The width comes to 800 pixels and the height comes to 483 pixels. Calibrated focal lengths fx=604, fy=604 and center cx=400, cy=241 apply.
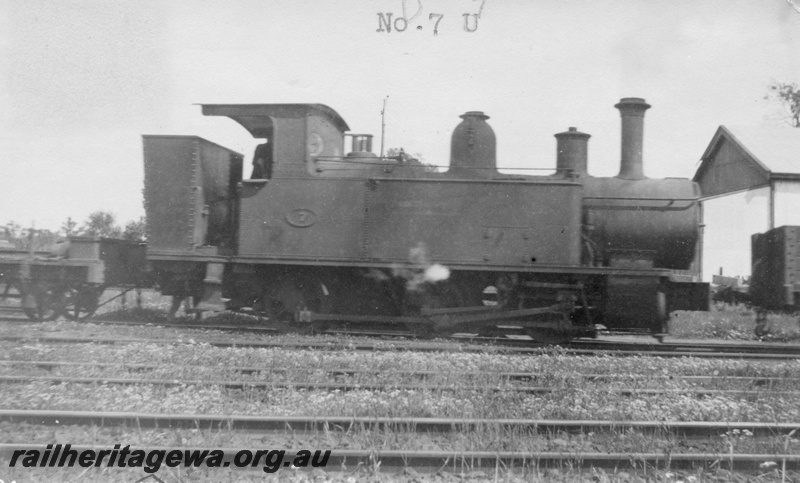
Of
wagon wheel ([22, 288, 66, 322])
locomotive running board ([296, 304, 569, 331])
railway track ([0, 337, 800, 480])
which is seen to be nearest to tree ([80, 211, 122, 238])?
wagon wheel ([22, 288, 66, 322])

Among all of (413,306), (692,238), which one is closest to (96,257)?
(413,306)

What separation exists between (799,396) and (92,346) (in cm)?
768

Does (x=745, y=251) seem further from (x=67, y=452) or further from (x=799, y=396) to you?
(x=67, y=452)

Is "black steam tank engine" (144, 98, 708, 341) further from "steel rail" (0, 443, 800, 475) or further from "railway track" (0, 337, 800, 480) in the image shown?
"steel rail" (0, 443, 800, 475)

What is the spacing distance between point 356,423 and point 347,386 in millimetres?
1270

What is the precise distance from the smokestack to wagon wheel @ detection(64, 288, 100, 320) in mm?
8611

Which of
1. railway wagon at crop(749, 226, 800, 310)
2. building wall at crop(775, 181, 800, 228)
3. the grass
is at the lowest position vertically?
the grass

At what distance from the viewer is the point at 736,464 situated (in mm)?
3719

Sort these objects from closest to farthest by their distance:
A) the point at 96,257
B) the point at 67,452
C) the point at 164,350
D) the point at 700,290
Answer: the point at 67,452, the point at 164,350, the point at 700,290, the point at 96,257

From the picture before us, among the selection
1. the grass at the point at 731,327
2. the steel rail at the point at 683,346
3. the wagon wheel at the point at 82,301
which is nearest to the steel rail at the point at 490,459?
the steel rail at the point at 683,346

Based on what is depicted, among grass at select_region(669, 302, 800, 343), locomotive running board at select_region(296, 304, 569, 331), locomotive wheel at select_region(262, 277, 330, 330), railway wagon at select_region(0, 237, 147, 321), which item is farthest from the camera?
grass at select_region(669, 302, 800, 343)

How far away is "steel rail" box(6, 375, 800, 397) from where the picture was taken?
5.42 metres

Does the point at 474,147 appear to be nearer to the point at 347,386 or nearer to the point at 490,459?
the point at 347,386

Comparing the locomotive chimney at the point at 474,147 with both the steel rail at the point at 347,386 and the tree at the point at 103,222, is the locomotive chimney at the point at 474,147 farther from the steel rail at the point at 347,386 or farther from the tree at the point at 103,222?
the tree at the point at 103,222
